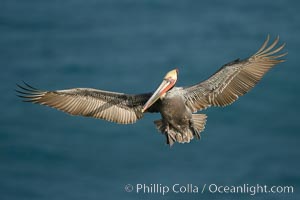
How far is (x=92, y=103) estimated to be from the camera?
11.3 metres

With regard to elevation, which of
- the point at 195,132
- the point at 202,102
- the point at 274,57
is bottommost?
the point at 195,132

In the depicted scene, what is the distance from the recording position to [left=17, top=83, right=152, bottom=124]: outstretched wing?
36.9 ft

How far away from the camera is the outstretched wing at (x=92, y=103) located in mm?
11250

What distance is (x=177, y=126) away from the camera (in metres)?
10.7

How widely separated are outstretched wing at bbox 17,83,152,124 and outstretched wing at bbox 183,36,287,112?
3.50ft

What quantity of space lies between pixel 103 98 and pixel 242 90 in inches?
112

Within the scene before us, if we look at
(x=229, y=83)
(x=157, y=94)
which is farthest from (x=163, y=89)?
(x=229, y=83)

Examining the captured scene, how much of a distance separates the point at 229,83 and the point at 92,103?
2.82 metres

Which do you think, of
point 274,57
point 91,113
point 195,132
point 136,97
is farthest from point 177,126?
point 274,57

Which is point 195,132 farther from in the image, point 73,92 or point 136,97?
point 73,92

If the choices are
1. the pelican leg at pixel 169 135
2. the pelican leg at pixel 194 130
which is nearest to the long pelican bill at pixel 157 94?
the pelican leg at pixel 169 135

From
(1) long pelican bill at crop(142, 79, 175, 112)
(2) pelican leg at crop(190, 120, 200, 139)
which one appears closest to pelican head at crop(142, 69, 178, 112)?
(1) long pelican bill at crop(142, 79, 175, 112)

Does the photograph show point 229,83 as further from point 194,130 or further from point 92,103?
point 92,103

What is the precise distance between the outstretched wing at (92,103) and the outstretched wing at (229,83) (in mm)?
1068
